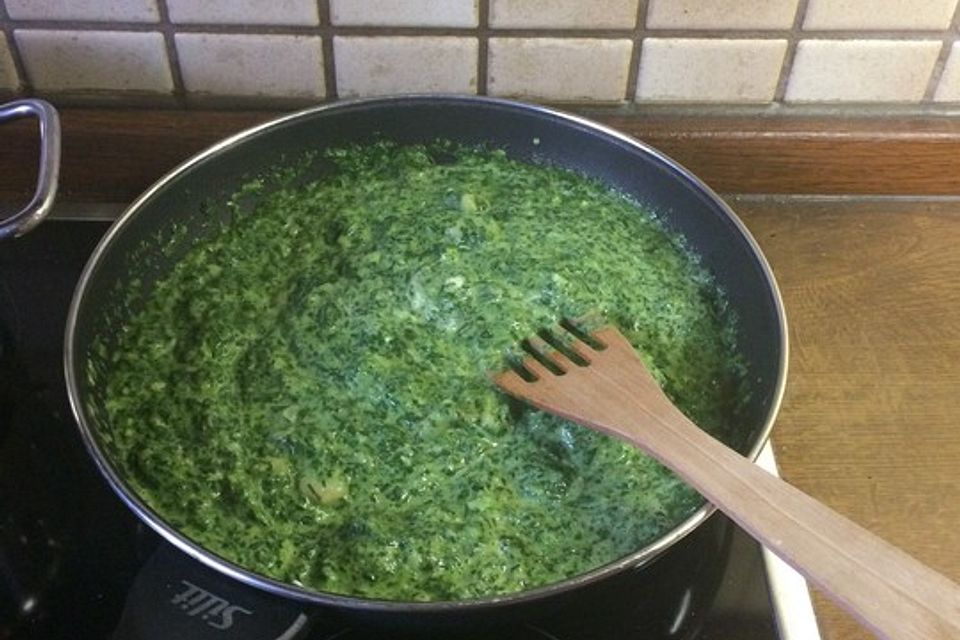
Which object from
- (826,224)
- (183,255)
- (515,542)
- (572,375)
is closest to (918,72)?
(826,224)

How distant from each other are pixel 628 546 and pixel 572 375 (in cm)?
13

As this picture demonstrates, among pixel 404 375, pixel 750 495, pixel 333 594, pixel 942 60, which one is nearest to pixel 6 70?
pixel 404 375

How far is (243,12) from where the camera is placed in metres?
0.91

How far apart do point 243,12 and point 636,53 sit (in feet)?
1.15

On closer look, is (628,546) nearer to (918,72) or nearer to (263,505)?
(263,505)

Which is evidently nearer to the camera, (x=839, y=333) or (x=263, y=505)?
(x=263, y=505)

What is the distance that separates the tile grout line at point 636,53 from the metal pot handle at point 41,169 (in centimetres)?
49

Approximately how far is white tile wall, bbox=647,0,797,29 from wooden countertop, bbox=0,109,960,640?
0.10 metres

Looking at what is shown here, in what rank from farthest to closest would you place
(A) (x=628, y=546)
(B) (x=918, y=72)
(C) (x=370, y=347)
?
(B) (x=918, y=72) < (C) (x=370, y=347) < (A) (x=628, y=546)

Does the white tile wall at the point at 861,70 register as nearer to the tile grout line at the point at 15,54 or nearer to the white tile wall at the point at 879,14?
the white tile wall at the point at 879,14

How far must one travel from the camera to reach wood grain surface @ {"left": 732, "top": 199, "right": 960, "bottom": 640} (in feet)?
2.66

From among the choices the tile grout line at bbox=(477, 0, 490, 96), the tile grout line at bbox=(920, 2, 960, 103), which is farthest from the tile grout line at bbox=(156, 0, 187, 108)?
the tile grout line at bbox=(920, 2, 960, 103)

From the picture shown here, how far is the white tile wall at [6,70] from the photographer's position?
0.93m

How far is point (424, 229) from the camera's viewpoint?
0.94 meters
